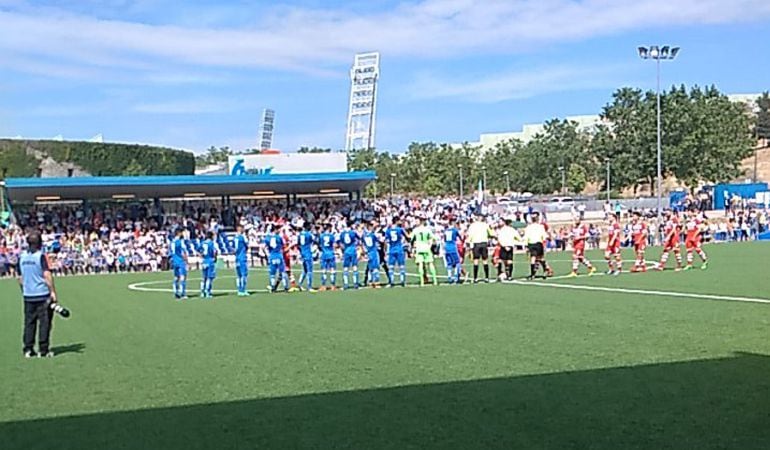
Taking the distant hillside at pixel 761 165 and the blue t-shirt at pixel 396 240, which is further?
the distant hillside at pixel 761 165

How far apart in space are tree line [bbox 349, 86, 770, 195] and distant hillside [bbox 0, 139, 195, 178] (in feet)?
85.4

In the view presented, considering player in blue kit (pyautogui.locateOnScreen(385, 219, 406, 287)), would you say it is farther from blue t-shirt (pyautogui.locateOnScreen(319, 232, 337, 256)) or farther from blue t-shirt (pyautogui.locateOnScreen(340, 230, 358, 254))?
blue t-shirt (pyautogui.locateOnScreen(319, 232, 337, 256))

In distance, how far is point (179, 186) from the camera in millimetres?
52500

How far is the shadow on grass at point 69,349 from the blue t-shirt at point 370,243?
12300 millimetres

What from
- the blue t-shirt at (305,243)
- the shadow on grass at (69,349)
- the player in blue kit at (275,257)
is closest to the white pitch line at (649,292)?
the blue t-shirt at (305,243)

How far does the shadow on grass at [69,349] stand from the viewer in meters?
13.8

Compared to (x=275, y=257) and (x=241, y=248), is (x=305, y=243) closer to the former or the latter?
(x=275, y=257)

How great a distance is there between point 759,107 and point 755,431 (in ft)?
491

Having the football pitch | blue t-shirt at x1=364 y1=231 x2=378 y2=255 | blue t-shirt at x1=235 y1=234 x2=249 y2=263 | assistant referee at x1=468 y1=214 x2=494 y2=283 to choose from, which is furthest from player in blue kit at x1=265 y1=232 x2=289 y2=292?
the football pitch

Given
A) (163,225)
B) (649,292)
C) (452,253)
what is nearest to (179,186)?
(163,225)

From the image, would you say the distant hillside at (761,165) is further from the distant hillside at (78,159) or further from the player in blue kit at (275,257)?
the player in blue kit at (275,257)

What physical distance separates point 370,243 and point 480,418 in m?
18.2

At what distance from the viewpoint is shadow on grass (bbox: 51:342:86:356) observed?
1384cm

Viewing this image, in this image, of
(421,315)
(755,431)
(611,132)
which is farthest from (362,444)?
(611,132)
